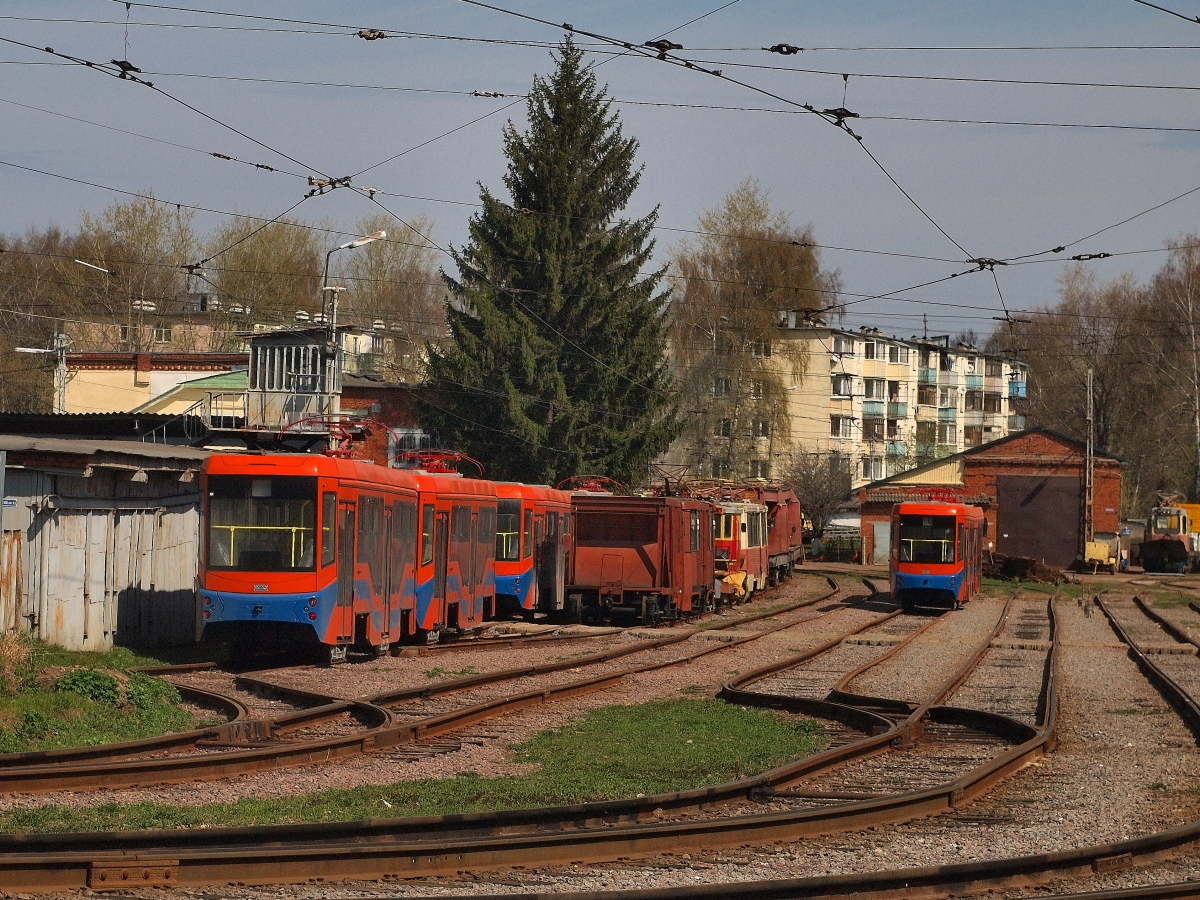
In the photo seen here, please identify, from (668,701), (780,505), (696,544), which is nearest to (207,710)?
(668,701)

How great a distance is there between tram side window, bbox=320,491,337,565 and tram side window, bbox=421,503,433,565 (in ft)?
14.2

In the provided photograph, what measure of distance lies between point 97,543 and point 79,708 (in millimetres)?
8535

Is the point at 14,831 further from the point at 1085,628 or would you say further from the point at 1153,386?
the point at 1153,386

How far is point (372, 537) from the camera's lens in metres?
19.9

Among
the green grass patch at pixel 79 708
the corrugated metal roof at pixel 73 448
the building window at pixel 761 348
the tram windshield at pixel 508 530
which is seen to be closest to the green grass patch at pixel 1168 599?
the building window at pixel 761 348

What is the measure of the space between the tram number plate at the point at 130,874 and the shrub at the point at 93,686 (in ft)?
22.5

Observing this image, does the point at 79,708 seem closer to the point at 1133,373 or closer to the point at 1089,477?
the point at 1089,477

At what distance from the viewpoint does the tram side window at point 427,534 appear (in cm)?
2289

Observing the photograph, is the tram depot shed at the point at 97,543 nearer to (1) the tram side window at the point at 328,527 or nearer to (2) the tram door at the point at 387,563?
(1) the tram side window at the point at 328,527

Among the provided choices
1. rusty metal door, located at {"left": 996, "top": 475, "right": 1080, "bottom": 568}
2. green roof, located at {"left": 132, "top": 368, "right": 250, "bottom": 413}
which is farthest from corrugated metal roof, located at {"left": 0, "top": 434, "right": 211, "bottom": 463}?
rusty metal door, located at {"left": 996, "top": 475, "right": 1080, "bottom": 568}

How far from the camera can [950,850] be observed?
841 centimetres

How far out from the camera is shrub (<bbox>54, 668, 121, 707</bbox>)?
13469 mm

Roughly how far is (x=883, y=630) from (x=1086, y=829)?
2200cm

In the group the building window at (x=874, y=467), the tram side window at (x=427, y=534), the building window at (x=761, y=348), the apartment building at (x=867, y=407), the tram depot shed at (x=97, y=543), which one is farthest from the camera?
the building window at (x=874, y=467)
